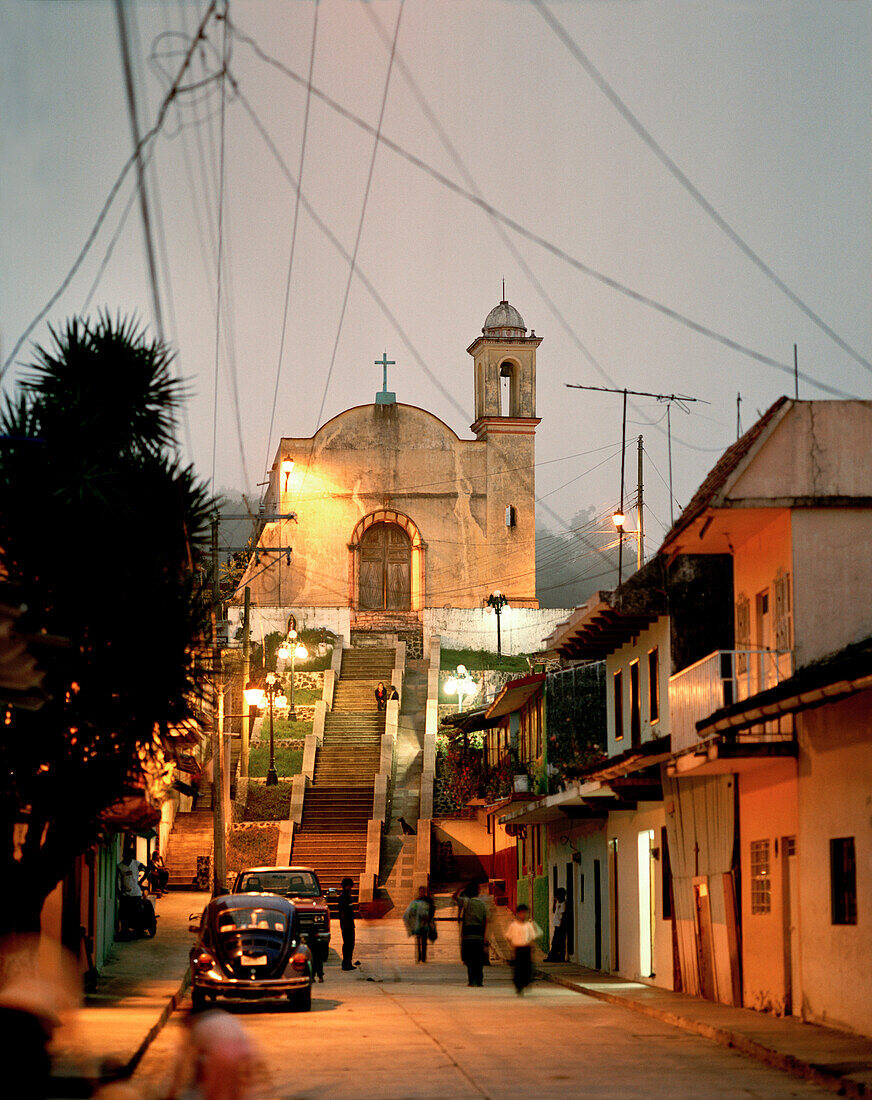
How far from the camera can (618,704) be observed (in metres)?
30.4

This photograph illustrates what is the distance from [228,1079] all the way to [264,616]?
168ft

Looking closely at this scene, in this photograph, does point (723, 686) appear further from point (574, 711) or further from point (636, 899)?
point (574, 711)

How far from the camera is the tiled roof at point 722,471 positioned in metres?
20.2

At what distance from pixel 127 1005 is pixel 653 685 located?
35.0 ft

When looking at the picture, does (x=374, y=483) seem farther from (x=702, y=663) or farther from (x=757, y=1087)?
(x=757, y=1087)

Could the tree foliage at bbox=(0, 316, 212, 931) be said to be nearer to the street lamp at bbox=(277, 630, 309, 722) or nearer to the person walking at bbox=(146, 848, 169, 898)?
the person walking at bbox=(146, 848, 169, 898)

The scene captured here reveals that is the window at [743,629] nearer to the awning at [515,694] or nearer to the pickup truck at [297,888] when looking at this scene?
the pickup truck at [297,888]

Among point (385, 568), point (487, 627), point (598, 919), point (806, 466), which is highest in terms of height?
point (385, 568)

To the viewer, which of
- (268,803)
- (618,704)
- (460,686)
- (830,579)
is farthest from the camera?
(460,686)

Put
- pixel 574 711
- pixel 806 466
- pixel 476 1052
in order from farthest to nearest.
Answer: pixel 574 711 → pixel 806 466 → pixel 476 1052

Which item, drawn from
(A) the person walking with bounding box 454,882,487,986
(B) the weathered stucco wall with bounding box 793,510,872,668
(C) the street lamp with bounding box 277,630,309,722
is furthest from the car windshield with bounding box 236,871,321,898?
(C) the street lamp with bounding box 277,630,309,722

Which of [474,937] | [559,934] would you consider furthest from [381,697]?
[474,937]

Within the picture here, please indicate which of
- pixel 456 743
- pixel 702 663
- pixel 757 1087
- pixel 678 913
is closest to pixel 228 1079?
pixel 757 1087

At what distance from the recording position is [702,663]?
20.6 metres
